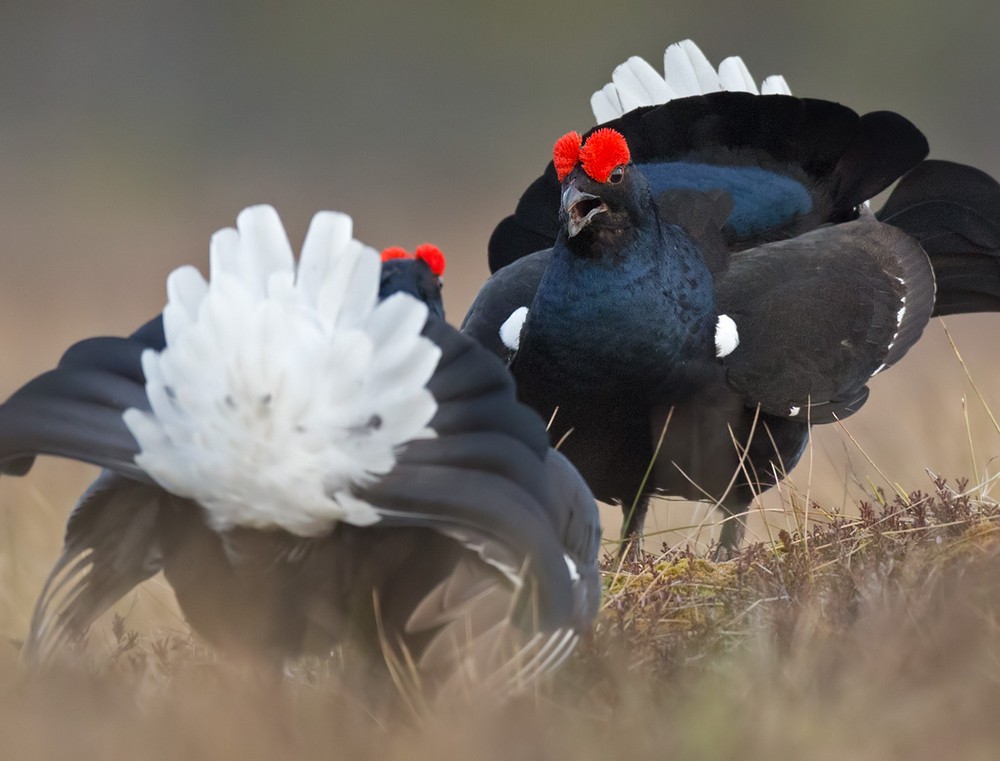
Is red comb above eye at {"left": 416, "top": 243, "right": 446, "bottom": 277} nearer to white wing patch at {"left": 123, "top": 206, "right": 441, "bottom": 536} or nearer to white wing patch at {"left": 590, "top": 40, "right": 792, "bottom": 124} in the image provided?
white wing patch at {"left": 123, "top": 206, "right": 441, "bottom": 536}

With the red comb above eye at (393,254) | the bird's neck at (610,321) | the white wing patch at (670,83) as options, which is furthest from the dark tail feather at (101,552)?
the white wing patch at (670,83)

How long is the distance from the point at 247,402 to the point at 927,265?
2.62 metres

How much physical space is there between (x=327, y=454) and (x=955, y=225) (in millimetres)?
2709

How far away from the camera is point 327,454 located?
217 cm

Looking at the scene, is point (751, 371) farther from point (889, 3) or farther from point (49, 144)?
point (889, 3)

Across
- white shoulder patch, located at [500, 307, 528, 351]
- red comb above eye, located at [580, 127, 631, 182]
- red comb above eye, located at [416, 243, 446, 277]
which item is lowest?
white shoulder patch, located at [500, 307, 528, 351]

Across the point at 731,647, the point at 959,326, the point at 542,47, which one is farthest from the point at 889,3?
the point at 731,647

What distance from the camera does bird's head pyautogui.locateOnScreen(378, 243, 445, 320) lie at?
2684 mm

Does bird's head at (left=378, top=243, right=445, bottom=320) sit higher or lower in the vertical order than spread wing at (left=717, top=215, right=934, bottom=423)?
higher

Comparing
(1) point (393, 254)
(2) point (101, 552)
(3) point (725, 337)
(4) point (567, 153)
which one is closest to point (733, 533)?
(3) point (725, 337)

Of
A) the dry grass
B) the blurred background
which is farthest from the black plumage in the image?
the blurred background

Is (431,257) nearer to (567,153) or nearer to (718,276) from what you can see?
(567,153)

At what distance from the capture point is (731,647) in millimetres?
2514

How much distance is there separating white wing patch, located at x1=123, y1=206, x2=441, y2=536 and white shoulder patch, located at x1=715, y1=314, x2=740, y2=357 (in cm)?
148
